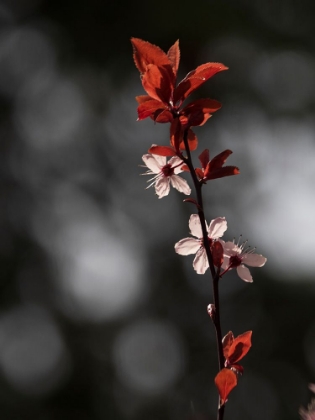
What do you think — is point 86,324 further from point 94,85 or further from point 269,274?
point 94,85

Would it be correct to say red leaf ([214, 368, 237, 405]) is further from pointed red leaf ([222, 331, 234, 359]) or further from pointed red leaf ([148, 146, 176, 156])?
pointed red leaf ([148, 146, 176, 156])

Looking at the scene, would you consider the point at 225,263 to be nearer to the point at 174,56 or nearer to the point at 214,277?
the point at 214,277

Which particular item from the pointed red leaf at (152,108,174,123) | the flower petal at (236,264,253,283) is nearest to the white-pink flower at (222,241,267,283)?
the flower petal at (236,264,253,283)

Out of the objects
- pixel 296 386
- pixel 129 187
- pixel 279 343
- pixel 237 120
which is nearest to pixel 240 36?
pixel 237 120

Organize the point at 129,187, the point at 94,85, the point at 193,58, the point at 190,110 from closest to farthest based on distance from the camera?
the point at 190,110 < the point at 193,58 < the point at 94,85 < the point at 129,187

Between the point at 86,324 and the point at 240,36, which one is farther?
the point at 86,324

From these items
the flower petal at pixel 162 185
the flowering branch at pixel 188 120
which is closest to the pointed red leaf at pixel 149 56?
the flowering branch at pixel 188 120
